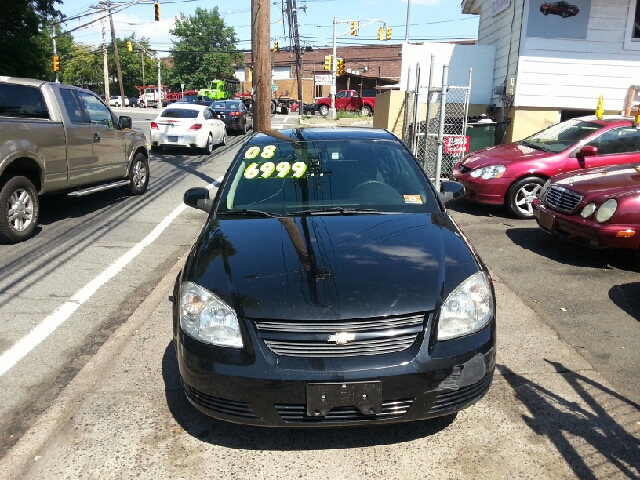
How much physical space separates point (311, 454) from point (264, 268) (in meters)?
1.01

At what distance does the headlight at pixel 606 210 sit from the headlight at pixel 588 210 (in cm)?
9

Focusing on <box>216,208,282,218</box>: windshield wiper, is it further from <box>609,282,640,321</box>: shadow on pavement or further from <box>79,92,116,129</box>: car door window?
<box>79,92,116,129</box>: car door window

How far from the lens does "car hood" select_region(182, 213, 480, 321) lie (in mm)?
2863

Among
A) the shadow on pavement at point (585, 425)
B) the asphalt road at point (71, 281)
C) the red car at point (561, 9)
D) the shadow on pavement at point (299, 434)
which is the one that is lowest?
the asphalt road at point (71, 281)

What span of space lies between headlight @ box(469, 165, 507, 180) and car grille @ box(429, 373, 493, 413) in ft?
20.3

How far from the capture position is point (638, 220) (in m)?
5.87

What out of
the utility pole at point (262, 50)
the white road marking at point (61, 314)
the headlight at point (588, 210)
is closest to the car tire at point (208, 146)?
the utility pole at point (262, 50)

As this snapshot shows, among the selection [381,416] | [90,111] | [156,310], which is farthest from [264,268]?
[90,111]

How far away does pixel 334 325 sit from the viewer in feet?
9.11

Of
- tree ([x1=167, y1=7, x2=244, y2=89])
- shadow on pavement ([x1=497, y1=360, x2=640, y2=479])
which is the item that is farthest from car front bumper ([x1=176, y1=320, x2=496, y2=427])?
tree ([x1=167, y1=7, x2=244, y2=89])

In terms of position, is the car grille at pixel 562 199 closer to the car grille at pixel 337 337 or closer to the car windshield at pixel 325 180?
the car windshield at pixel 325 180

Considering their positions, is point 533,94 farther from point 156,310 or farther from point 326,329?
point 326,329

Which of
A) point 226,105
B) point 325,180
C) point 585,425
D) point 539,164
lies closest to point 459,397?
point 585,425

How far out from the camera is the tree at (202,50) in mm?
79750
